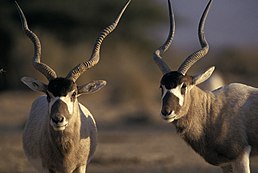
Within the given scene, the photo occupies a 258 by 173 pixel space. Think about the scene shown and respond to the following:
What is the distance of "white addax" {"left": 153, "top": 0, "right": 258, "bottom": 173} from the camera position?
10102 mm

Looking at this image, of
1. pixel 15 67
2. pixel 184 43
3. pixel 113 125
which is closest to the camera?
pixel 113 125

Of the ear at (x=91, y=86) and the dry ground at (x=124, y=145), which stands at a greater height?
the ear at (x=91, y=86)

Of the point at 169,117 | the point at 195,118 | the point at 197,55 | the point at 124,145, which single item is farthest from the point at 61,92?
the point at 124,145

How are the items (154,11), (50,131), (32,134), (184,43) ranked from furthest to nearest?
(184,43)
(154,11)
(32,134)
(50,131)

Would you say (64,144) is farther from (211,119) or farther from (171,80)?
(211,119)

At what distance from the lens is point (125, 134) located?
20547 mm

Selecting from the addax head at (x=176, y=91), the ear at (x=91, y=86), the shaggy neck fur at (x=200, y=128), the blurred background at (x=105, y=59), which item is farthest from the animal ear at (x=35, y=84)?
the blurred background at (x=105, y=59)

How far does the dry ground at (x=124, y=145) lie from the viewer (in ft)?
46.9

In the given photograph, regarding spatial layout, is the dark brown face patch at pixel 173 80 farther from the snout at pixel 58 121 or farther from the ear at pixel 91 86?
the snout at pixel 58 121

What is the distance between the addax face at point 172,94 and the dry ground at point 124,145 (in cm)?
145

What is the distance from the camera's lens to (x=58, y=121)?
9.50m

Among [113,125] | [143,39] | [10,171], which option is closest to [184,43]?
[143,39]

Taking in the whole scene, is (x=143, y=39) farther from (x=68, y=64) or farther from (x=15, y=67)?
(x=15, y=67)

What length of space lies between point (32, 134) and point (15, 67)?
59.3 feet
